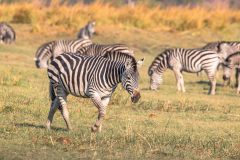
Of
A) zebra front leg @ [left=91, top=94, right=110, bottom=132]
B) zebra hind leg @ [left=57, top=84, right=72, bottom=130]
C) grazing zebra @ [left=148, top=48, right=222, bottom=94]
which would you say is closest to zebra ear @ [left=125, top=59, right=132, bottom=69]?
zebra front leg @ [left=91, top=94, right=110, bottom=132]

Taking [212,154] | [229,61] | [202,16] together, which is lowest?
[212,154]

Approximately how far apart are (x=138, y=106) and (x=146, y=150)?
600 cm

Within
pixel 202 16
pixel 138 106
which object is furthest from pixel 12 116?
pixel 202 16

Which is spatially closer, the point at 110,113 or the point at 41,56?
the point at 110,113

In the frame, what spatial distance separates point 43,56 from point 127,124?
14.1 metres

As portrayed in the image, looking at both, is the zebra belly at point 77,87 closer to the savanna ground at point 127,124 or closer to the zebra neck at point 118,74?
the zebra neck at point 118,74

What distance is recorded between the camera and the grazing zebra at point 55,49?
86.1 ft

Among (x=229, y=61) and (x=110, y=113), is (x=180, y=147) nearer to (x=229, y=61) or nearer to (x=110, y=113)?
(x=110, y=113)

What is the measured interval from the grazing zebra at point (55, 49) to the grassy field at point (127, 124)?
A: 1.57 meters

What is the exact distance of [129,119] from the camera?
45.1 feet

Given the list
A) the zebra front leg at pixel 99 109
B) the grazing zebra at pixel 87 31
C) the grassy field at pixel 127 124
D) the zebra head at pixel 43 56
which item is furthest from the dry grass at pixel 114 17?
the zebra front leg at pixel 99 109

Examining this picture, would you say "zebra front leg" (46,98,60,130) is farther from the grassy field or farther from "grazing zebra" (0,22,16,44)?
"grazing zebra" (0,22,16,44)

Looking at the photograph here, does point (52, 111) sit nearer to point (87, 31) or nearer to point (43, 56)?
point (43, 56)

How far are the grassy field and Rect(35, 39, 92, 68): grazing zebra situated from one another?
157 centimetres
